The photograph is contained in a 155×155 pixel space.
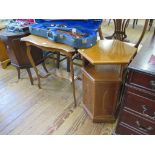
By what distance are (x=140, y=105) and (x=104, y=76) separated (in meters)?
0.37

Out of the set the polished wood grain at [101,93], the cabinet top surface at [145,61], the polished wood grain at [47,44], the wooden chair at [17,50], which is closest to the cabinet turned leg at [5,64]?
the wooden chair at [17,50]

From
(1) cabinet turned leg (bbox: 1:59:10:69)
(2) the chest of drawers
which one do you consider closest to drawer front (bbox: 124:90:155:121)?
(2) the chest of drawers

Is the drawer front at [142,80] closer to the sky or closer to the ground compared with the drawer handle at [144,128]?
closer to the sky

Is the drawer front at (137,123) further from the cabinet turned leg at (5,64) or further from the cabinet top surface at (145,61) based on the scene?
the cabinet turned leg at (5,64)

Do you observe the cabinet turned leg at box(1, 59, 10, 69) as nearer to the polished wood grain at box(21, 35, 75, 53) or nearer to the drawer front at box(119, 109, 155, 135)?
the polished wood grain at box(21, 35, 75, 53)

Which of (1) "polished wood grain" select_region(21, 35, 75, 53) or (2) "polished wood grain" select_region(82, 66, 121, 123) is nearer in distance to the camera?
(2) "polished wood grain" select_region(82, 66, 121, 123)

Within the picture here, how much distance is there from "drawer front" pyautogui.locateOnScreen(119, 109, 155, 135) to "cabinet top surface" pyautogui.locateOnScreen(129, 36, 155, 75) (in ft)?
1.24

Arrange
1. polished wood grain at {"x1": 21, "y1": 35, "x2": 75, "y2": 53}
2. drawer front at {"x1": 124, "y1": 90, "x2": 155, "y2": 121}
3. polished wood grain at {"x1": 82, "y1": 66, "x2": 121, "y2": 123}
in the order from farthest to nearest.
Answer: polished wood grain at {"x1": 21, "y1": 35, "x2": 75, "y2": 53} < polished wood grain at {"x1": 82, "y1": 66, "x2": 121, "y2": 123} < drawer front at {"x1": 124, "y1": 90, "x2": 155, "y2": 121}

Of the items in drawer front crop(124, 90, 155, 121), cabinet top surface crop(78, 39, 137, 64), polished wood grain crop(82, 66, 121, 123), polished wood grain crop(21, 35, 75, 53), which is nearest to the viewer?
drawer front crop(124, 90, 155, 121)

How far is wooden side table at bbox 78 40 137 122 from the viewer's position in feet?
3.82

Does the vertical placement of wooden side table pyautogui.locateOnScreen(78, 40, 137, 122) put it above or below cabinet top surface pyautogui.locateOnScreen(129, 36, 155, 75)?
below

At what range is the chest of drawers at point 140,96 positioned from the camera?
880 mm

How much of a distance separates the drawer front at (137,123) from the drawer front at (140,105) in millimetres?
51

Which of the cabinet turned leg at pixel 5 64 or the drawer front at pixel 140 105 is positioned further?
the cabinet turned leg at pixel 5 64
